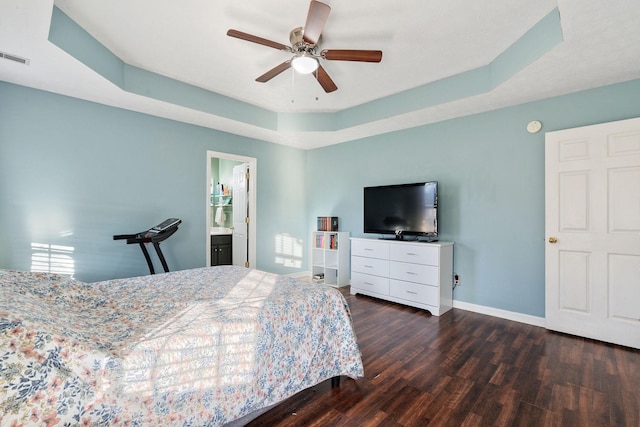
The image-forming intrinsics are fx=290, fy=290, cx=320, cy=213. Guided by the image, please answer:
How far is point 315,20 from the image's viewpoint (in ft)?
6.33

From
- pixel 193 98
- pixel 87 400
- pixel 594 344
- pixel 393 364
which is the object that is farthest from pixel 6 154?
pixel 594 344

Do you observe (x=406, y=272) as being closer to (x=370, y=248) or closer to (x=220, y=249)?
(x=370, y=248)

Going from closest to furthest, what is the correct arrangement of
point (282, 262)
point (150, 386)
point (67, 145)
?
point (150, 386) < point (67, 145) < point (282, 262)

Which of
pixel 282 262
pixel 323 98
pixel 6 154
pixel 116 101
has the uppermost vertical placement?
pixel 323 98

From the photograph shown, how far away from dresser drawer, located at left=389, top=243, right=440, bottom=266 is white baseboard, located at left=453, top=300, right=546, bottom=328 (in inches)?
29.3

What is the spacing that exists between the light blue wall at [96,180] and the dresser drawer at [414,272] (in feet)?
8.76

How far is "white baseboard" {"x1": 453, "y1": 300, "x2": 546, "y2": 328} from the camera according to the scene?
3141 mm

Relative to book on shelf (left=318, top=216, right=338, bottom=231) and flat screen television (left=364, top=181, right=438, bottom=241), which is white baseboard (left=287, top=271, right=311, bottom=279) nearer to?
book on shelf (left=318, top=216, right=338, bottom=231)

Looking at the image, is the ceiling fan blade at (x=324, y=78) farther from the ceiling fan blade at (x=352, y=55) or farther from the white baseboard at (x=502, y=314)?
the white baseboard at (x=502, y=314)

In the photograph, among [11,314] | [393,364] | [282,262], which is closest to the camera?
[11,314]

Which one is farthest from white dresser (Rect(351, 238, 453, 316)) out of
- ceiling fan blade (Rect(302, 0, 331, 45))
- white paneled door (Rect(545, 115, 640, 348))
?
ceiling fan blade (Rect(302, 0, 331, 45))

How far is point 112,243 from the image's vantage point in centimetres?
333

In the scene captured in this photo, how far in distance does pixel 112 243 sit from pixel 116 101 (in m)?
1.60

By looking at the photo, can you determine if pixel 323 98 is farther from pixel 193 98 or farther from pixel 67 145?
pixel 67 145
